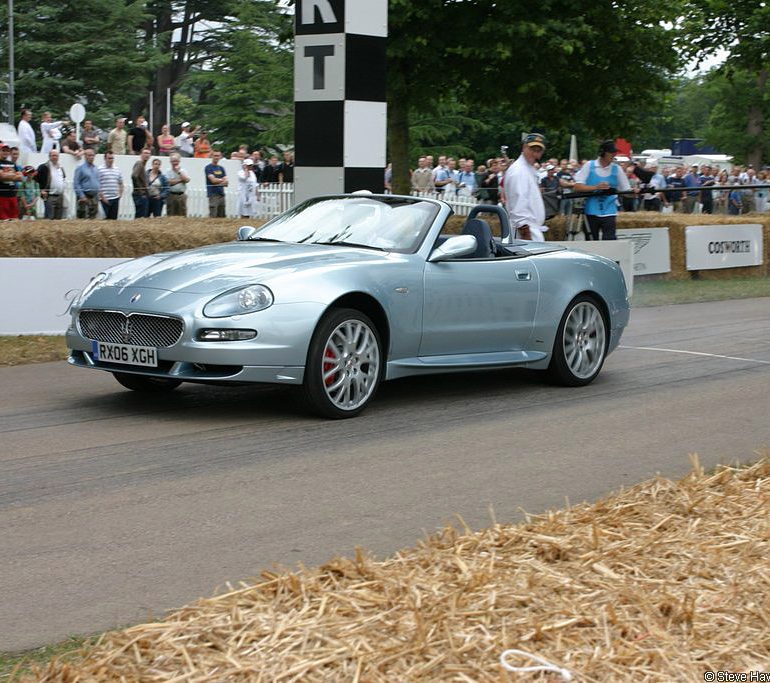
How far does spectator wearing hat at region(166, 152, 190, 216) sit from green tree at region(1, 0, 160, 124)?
74.4 ft

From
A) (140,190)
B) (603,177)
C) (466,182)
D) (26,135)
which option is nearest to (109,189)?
(140,190)

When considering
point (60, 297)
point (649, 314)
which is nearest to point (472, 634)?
point (60, 297)

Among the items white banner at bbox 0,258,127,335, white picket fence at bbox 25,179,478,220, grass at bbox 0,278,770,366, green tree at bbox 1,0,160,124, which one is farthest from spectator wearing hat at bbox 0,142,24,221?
green tree at bbox 1,0,160,124

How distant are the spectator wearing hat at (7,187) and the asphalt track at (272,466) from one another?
26.3ft

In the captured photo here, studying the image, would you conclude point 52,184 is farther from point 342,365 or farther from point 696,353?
point 342,365

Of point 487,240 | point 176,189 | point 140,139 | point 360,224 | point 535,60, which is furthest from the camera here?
point 140,139

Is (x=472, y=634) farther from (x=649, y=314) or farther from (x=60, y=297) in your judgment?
(x=649, y=314)

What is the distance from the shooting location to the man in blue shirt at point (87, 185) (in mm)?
21297

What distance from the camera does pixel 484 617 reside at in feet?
11.6

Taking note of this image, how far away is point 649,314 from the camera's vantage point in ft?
53.4

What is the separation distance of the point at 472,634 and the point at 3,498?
3.34 m

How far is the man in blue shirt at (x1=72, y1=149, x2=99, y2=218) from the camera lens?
21.3 meters

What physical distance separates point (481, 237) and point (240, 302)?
235 centimetres

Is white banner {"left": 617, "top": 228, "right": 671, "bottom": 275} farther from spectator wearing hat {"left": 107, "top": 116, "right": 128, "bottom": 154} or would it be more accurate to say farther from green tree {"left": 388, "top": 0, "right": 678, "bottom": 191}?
spectator wearing hat {"left": 107, "top": 116, "right": 128, "bottom": 154}
